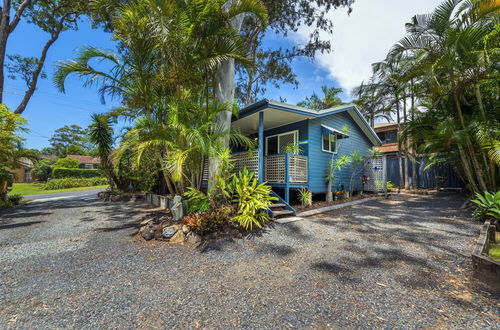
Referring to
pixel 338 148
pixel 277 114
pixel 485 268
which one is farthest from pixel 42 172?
pixel 485 268

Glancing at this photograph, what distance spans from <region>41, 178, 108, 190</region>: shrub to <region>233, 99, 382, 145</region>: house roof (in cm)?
2112

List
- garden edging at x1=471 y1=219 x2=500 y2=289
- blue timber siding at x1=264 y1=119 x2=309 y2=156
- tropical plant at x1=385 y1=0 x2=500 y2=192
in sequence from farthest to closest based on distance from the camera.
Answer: blue timber siding at x1=264 y1=119 x2=309 y2=156, tropical plant at x1=385 y1=0 x2=500 y2=192, garden edging at x1=471 y1=219 x2=500 y2=289

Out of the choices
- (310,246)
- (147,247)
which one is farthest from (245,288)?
(147,247)

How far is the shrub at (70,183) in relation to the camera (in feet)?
67.1

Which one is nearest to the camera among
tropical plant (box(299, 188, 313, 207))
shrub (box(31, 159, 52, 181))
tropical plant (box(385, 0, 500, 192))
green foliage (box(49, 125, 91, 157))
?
tropical plant (box(385, 0, 500, 192))

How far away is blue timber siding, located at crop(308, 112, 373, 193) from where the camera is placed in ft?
28.8

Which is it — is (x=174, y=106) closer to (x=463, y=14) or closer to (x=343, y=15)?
(x=463, y=14)

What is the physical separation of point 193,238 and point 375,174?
10.6 meters

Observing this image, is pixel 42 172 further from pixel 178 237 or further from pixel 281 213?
pixel 281 213

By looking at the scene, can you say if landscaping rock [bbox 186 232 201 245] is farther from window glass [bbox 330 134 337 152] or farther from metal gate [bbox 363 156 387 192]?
metal gate [bbox 363 156 387 192]

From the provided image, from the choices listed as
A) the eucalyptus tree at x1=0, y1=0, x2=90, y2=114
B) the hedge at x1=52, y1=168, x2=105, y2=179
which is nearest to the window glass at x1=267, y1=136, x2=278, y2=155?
the eucalyptus tree at x1=0, y1=0, x2=90, y2=114

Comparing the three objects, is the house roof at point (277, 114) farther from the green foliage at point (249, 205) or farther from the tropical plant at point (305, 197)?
the tropical plant at point (305, 197)

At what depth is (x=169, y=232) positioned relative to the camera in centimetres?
460

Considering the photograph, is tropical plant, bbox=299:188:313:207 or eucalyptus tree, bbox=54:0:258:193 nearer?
eucalyptus tree, bbox=54:0:258:193
